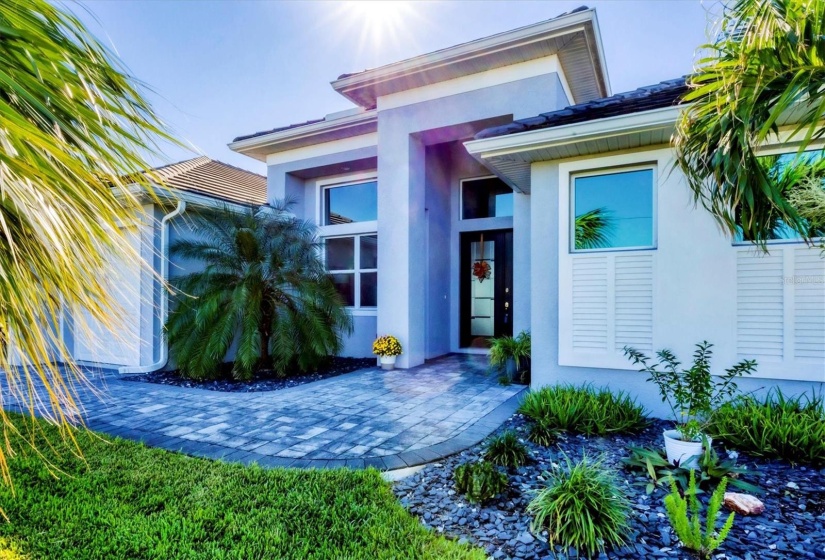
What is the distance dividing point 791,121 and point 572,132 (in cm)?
231

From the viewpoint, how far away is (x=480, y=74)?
8375 millimetres

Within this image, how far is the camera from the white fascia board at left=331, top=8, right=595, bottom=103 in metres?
7.14

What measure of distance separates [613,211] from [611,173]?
523mm

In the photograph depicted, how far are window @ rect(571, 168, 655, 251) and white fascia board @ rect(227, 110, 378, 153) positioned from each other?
5.67m

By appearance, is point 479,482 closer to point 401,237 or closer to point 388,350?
point 388,350

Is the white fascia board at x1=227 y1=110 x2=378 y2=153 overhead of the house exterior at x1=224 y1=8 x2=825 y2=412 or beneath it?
overhead

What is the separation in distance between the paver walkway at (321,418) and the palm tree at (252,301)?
31.9 inches

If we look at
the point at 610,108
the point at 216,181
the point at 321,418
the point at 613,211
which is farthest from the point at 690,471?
the point at 216,181

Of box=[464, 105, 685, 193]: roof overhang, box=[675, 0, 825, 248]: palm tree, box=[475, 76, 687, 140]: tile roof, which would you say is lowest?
box=[675, 0, 825, 248]: palm tree

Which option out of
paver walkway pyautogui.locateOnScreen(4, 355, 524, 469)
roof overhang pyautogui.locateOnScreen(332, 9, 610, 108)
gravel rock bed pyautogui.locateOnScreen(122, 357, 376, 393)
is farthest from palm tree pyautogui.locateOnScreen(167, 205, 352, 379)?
roof overhang pyautogui.locateOnScreen(332, 9, 610, 108)

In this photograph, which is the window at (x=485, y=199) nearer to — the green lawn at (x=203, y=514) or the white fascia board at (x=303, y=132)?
the white fascia board at (x=303, y=132)

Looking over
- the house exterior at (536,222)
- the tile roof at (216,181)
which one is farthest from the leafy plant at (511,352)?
the tile roof at (216,181)

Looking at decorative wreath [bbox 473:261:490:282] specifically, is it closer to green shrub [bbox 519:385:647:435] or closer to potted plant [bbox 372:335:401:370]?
potted plant [bbox 372:335:401:370]

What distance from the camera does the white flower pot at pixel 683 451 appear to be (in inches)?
143
